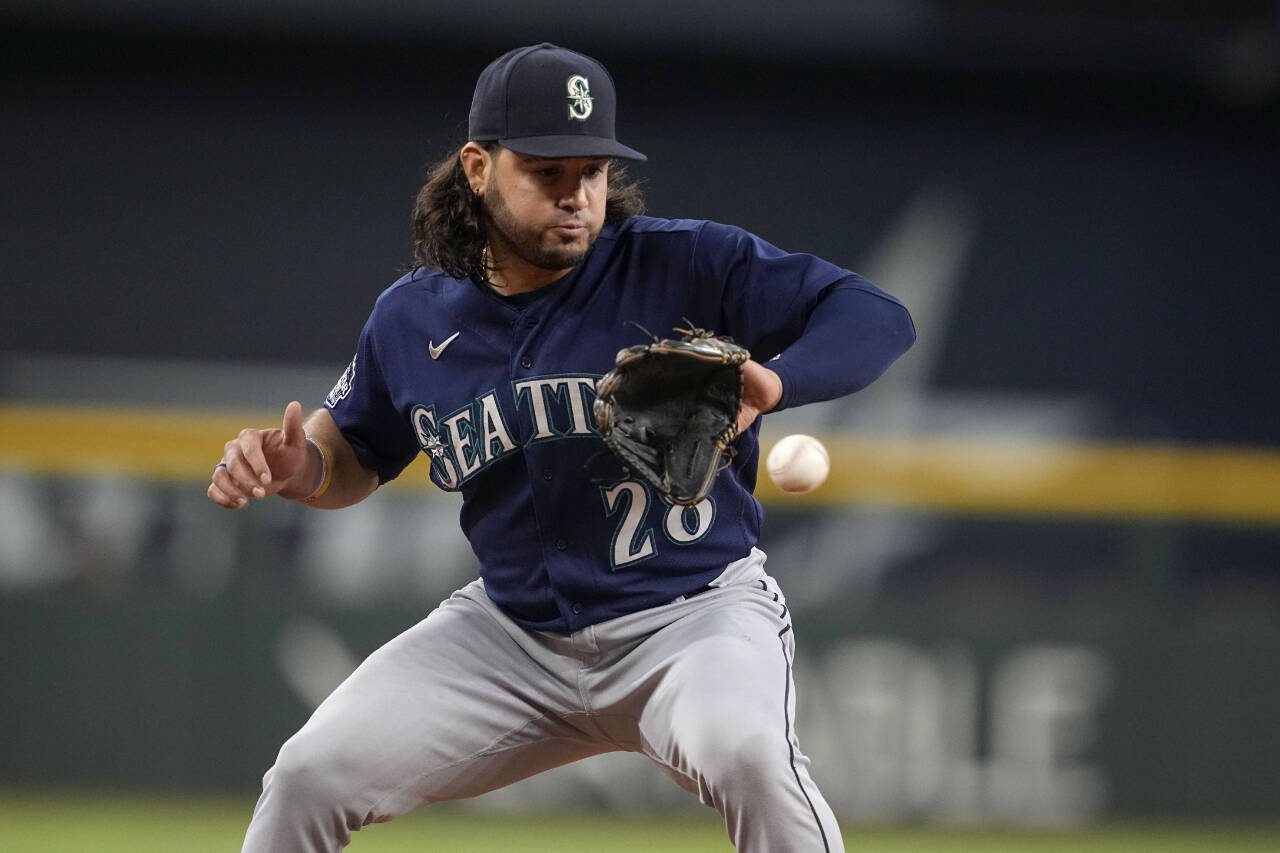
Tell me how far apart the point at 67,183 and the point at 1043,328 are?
6.46 metres

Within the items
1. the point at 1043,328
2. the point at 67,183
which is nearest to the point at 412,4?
the point at 67,183

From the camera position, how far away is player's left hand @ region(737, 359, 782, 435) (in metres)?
2.70

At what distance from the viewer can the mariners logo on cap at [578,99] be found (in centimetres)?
307

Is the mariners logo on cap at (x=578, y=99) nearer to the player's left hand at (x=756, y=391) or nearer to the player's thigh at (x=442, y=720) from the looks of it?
the player's left hand at (x=756, y=391)

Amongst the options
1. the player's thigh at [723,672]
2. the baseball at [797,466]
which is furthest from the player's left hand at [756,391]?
the player's thigh at [723,672]

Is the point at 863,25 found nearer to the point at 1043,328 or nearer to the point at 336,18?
the point at 1043,328

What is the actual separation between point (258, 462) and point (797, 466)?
98cm

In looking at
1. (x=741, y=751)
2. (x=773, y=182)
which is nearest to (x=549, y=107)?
(x=741, y=751)

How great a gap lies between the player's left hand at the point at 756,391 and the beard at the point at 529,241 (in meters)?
0.54

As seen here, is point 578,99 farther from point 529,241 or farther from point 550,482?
point 550,482

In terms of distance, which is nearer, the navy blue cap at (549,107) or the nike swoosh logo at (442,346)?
the navy blue cap at (549,107)

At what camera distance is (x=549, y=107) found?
307cm

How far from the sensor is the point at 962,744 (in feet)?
20.5

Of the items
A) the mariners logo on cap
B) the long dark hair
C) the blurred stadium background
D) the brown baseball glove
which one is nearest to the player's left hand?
the brown baseball glove
